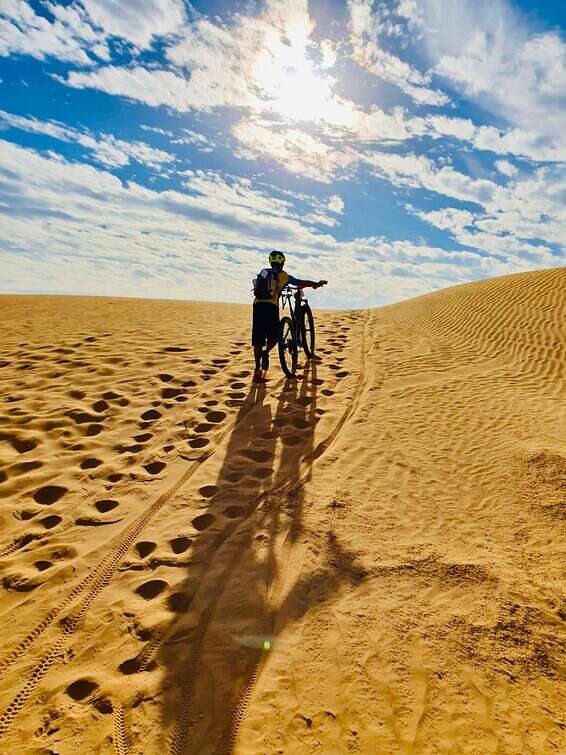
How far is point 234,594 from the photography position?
3.06 meters

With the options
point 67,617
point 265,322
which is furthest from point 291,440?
point 67,617

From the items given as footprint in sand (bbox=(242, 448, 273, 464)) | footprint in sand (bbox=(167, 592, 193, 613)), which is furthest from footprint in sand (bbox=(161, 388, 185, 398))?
footprint in sand (bbox=(167, 592, 193, 613))

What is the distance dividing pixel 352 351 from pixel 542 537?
713 centimetres

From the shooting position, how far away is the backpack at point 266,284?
6.81 metres

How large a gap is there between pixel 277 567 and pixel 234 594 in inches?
16.6

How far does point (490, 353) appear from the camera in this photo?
10977 mm

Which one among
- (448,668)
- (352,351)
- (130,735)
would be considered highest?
(352,351)

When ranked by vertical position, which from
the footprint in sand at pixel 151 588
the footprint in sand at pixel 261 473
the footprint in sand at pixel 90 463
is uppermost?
the footprint in sand at pixel 261 473

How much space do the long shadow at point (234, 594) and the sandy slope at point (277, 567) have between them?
0.01 meters

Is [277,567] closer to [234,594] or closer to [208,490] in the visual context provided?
[234,594]

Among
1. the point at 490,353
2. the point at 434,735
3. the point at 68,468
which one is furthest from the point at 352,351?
the point at 434,735

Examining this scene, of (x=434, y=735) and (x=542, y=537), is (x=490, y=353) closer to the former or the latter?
(x=542, y=537)

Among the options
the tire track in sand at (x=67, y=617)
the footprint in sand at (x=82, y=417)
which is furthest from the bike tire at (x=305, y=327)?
the tire track in sand at (x=67, y=617)

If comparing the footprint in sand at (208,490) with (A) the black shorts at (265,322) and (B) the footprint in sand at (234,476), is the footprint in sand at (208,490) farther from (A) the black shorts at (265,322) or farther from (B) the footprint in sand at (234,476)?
(A) the black shorts at (265,322)
